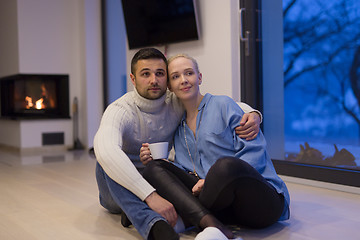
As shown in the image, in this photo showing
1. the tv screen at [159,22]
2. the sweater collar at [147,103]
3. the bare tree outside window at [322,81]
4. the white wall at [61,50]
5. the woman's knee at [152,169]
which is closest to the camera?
the woman's knee at [152,169]

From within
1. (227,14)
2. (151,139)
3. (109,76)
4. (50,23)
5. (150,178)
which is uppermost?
(50,23)

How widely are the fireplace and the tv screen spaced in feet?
5.29

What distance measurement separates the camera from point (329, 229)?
203cm

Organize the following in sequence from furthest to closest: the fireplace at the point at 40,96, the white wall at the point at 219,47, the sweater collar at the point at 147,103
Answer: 1. the fireplace at the point at 40,96
2. the white wall at the point at 219,47
3. the sweater collar at the point at 147,103

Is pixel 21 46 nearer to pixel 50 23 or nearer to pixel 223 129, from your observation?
pixel 50 23

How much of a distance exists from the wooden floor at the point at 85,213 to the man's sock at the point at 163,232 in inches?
8.4

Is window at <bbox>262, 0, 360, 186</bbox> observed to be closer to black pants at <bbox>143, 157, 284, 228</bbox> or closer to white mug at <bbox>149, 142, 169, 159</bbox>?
black pants at <bbox>143, 157, 284, 228</bbox>

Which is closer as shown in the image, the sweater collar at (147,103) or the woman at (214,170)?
the woman at (214,170)

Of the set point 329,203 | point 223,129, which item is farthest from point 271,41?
point 223,129

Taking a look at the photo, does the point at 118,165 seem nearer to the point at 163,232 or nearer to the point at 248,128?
the point at 163,232

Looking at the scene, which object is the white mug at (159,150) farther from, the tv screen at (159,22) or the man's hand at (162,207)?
the tv screen at (159,22)

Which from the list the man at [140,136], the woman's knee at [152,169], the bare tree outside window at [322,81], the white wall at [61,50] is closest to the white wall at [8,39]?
the white wall at [61,50]

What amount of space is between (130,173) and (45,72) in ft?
14.4

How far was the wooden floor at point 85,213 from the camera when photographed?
6.51ft
